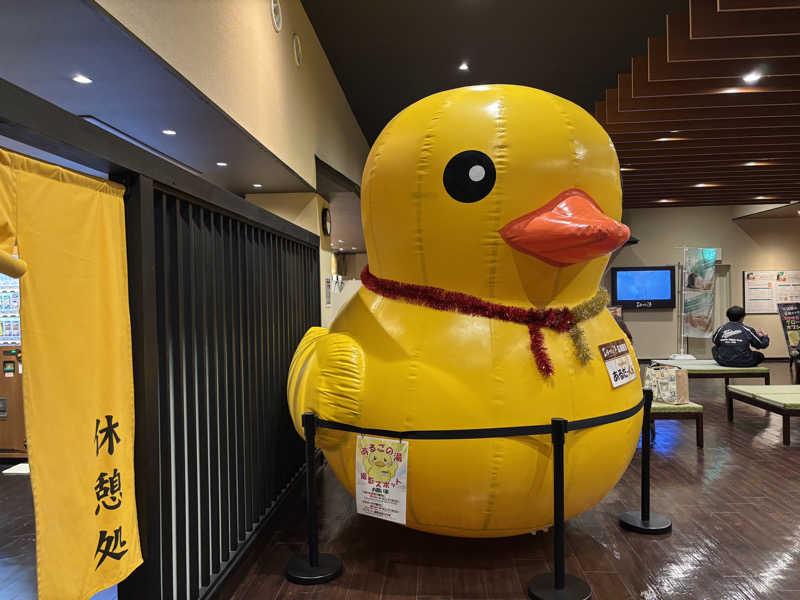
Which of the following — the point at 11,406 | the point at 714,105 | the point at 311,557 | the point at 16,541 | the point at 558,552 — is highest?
the point at 714,105

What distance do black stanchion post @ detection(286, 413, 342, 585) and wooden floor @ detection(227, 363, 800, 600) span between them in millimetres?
50

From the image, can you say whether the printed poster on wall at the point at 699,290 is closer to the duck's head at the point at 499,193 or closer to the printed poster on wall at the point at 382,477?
the duck's head at the point at 499,193

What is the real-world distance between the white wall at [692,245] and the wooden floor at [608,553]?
26.6 ft

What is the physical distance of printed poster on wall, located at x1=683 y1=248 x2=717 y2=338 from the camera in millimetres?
10938

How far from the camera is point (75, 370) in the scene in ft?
5.30

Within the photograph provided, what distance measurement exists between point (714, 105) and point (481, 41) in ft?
9.02

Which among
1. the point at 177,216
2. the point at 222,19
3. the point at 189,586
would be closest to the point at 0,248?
the point at 177,216

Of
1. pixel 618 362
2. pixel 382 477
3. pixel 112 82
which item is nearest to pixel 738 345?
pixel 618 362

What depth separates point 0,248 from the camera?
4.43ft

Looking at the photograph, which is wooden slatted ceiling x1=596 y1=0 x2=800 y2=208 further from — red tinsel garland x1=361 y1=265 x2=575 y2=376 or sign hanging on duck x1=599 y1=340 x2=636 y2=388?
red tinsel garland x1=361 y1=265 x2=575 y2=376

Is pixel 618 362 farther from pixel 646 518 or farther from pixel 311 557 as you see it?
pixel 311 557

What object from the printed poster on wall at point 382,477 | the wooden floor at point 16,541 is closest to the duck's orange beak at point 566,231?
the printed poster on wall at point 382,477

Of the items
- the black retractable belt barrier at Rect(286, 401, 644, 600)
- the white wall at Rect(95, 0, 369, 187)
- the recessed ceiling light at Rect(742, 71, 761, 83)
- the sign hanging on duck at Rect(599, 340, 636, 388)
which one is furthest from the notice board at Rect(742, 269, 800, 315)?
the black retractable belt barrier at Rect(286, 401, 644, 600)

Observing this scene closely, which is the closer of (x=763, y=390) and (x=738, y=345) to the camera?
(x=763, y=390)
